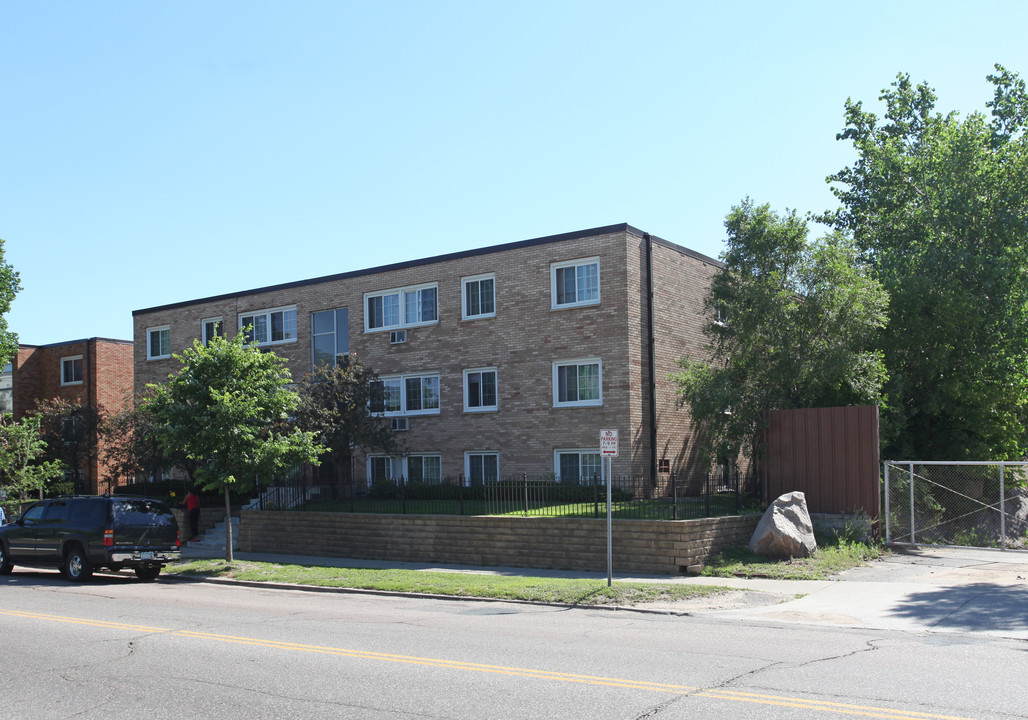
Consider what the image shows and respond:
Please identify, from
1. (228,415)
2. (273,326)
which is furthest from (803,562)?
(273,326)

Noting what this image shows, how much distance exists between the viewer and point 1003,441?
2145 centimetres

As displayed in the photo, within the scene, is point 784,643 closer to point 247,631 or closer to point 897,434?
point 247,631

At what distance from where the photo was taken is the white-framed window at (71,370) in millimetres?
40312

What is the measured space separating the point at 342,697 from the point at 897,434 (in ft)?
54.5

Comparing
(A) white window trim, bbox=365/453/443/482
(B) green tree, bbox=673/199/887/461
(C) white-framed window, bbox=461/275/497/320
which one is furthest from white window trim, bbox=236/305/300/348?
(B) green tree, bbox=673/199/887/461

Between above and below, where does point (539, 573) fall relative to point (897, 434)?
below

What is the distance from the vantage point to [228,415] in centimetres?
1916

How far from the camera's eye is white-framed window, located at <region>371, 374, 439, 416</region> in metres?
27.0

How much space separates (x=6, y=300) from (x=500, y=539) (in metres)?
26.0

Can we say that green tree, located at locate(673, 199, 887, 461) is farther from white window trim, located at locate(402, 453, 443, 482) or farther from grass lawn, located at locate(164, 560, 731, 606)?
white window trim, located at locate(402, 453, 443, 482)

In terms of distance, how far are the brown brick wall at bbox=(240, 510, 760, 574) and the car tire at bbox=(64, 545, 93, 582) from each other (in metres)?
5.05

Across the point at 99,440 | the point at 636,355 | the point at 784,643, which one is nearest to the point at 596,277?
the point at 636,355

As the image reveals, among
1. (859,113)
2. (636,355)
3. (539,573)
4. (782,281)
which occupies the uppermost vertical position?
(859,113)

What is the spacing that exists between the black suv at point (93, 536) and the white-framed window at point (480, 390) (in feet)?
31.0
